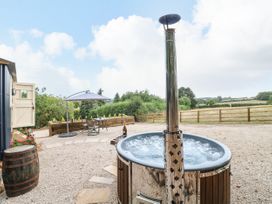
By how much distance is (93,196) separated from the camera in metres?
2.95

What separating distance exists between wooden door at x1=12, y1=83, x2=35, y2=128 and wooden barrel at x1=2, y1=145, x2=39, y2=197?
4284 mm

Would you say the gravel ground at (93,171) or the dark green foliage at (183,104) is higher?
the dark green foliage at (183,104)

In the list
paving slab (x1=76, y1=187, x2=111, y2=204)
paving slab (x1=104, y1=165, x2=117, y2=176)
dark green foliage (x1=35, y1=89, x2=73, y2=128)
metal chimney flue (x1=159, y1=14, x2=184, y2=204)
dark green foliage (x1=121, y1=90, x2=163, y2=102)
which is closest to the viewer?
metal chimney flue (x1=159, y1=14, x2=184, y2=204)

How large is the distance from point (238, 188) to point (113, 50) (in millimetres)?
9851

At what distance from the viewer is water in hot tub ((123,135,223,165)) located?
4220 mm

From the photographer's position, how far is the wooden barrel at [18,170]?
292cm

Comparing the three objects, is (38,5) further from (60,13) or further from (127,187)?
(127,187)

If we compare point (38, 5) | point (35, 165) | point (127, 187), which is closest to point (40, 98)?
point (38, 5)

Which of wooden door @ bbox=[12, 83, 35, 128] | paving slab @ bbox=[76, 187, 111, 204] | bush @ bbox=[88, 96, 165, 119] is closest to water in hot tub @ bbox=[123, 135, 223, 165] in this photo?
paving slab @ bbox=[76, 187, 111, 204]

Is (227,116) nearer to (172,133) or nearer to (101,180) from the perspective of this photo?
(101,180)

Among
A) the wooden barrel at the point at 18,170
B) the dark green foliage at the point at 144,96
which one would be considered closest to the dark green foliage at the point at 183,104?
the dark green foliage at the point at 144,96

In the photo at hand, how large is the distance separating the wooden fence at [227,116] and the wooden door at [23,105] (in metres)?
7.07

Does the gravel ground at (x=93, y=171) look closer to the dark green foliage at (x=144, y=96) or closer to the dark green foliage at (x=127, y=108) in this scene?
the dark green foliage at (x=127, y=108)

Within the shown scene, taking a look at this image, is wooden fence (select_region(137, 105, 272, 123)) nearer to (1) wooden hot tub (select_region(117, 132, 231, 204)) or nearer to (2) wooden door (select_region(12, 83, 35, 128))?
(2) wooden door (select_region(12, 83, 35, 128))
